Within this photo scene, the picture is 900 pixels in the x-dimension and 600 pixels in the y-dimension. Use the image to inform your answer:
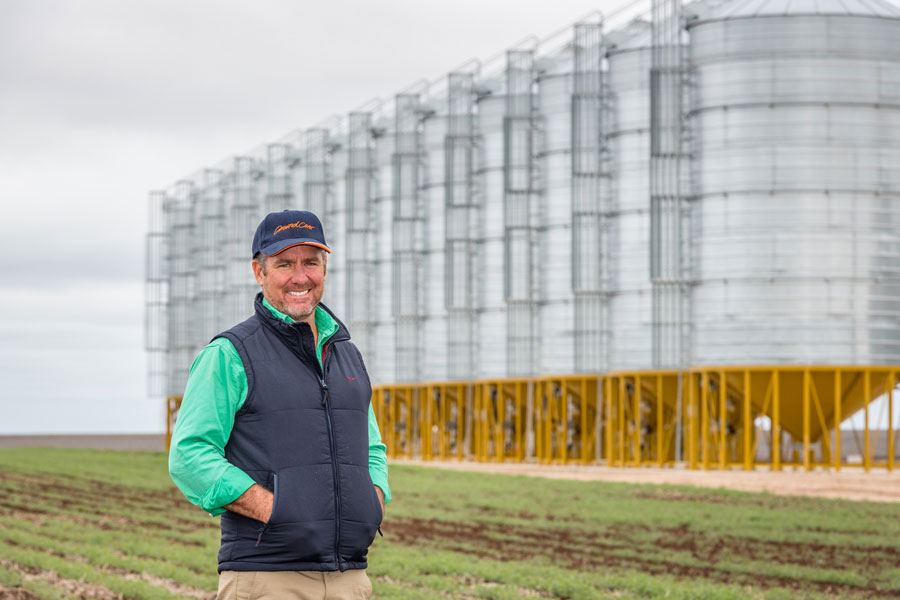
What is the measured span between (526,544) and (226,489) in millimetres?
16743

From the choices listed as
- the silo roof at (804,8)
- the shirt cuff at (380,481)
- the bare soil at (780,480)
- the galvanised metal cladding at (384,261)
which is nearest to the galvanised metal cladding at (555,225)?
the bare soil at (780,480)

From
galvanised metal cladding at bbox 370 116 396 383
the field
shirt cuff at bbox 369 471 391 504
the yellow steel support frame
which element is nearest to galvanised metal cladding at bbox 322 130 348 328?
galvanised metal cladding at bbox 370 116 396 383

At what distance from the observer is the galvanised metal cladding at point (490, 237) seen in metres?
57.6

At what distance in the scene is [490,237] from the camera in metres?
58.6

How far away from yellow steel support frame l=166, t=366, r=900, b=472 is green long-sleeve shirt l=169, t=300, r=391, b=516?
36.6m

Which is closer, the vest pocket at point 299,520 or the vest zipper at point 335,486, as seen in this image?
the vest pocket at point 299,520

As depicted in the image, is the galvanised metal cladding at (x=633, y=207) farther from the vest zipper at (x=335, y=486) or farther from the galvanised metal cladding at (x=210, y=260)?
the vest zipper at (x=335, y=486)

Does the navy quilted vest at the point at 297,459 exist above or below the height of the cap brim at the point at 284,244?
below

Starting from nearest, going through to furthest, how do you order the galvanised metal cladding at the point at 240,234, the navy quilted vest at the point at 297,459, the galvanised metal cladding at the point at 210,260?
the navy quilted vest at the point at 297,459 → the galvanised metal cladding at the point at 240,234 → the galvanised metal cladding at the point at 210,260

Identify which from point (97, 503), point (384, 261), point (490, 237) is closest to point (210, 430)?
point (97, 503)

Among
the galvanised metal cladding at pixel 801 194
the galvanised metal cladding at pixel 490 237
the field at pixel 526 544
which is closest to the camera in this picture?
the field at pixel 526 544

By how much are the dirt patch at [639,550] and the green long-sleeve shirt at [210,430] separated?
11987mm

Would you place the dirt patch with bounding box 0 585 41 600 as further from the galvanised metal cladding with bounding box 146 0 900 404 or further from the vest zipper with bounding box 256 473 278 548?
the galvanised metal cladding with bounding box 146 0 900 404

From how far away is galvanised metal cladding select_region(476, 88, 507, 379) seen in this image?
57.6 m
